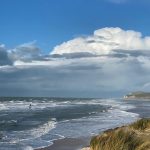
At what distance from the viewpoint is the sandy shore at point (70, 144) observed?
32.0 metres

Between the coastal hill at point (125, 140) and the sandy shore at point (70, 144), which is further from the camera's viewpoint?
the sandy shore at point (70, 144)

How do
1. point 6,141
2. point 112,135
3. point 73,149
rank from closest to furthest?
point 112,135 → point 73,149 → point 6,141

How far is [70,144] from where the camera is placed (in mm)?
33719

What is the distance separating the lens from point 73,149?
31.6m

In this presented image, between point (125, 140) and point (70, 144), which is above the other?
point (125, 140)

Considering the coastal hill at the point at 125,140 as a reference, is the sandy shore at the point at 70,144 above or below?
below

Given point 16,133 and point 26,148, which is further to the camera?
point 16,133

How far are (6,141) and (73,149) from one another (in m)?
6.91

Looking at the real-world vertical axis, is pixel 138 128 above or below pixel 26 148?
above

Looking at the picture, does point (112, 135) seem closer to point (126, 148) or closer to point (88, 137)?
point (126, 148)

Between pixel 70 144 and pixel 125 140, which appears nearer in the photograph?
pixel 125 140

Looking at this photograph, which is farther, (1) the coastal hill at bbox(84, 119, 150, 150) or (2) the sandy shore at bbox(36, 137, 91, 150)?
(2) the sandy shore at bbox(36, 137, 91, 150)

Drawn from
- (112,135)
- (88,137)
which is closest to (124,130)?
(112,135)

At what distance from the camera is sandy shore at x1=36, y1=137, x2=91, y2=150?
105 ft
